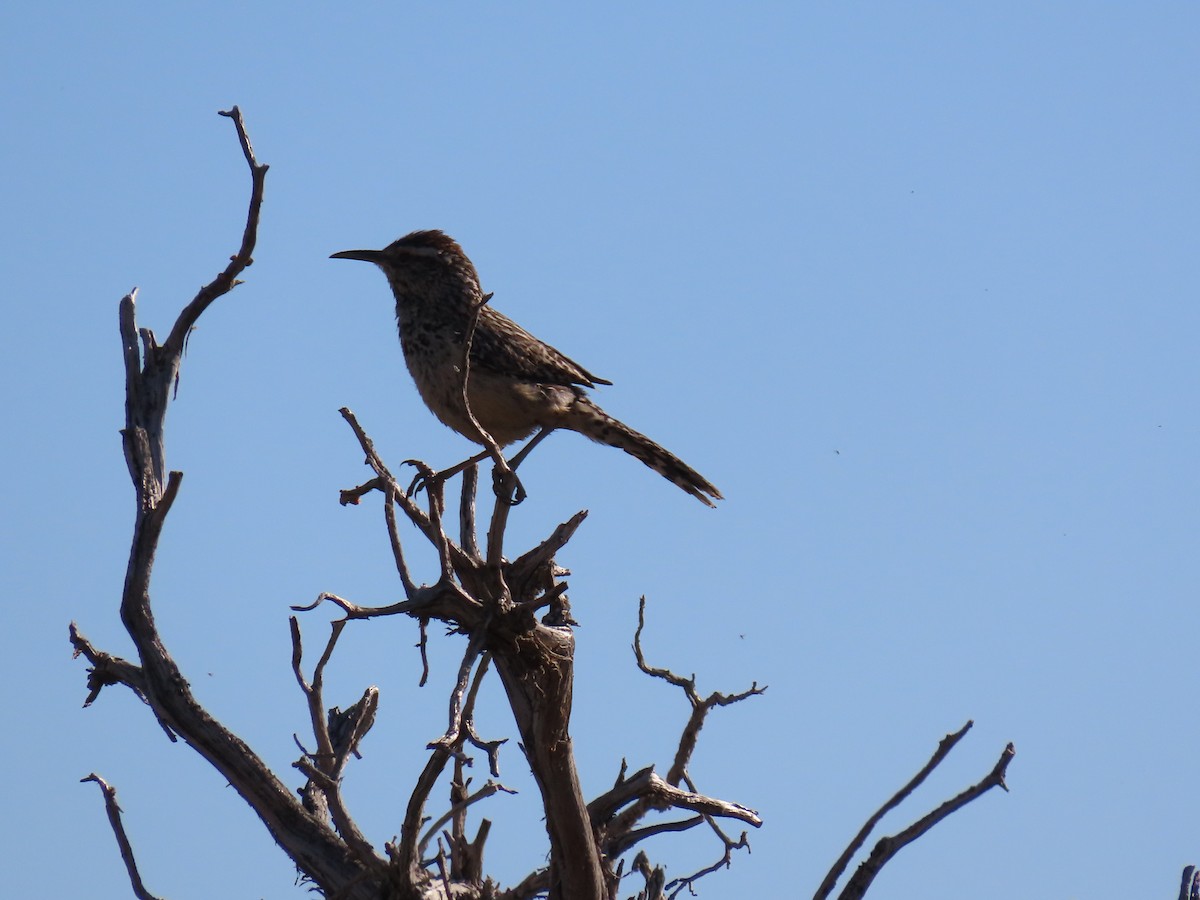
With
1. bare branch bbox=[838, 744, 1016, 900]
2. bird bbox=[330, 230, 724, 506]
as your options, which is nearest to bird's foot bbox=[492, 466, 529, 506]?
bird bbox=[330, 230, 724, 506]

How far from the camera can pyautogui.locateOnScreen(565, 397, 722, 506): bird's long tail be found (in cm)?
783

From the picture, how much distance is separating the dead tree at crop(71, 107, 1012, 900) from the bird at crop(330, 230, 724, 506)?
1.20 m

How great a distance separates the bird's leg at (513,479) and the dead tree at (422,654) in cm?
3

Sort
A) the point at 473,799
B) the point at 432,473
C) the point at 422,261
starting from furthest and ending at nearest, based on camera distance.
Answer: the point at 422,261
the point at 432,473
the point at 473,799

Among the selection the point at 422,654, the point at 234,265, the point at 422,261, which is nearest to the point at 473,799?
the point at 422,654

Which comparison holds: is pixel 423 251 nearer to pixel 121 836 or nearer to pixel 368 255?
pixel 368 255

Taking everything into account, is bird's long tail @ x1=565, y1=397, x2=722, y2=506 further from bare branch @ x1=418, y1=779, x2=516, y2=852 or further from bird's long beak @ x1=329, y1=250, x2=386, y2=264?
bare branch @ x1=418, y1=779, x2=516, y2=852

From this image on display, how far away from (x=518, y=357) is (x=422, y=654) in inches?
108

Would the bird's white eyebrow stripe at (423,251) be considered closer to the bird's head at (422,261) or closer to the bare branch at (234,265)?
the bird's head at (422,261)

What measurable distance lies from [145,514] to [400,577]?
3.67 ft

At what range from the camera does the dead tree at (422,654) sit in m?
5.36

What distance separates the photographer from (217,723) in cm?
574

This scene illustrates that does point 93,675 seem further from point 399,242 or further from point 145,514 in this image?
point 399,242

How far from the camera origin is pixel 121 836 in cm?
569
